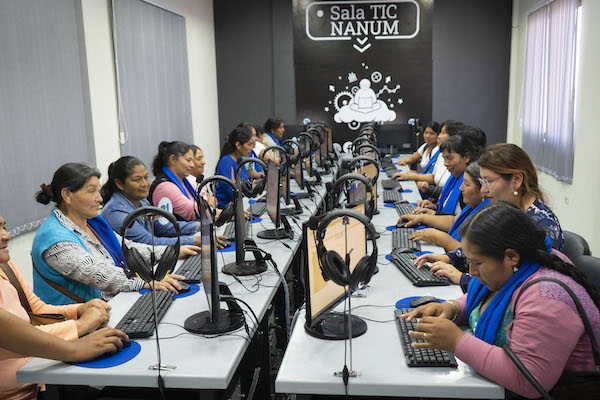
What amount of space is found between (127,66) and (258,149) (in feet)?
5.77

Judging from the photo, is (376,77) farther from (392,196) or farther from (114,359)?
(114,359)

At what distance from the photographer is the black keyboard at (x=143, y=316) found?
1.81 meters

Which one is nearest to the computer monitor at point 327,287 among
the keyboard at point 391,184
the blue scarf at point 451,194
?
the blue scarf at point 451,194

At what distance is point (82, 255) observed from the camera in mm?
2188

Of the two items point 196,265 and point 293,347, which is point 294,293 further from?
point 293,347

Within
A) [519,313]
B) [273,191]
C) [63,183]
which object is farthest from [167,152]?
[519,313]

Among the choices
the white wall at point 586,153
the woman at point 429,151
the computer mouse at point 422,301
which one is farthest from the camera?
the woman at point 429,151

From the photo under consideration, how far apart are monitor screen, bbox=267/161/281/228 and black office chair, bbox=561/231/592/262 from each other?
54.7 inches

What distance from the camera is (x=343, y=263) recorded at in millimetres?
1595

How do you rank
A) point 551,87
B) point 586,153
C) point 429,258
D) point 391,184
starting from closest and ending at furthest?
point 429,258 → point 586,153 → point 391,184 → point 551,87

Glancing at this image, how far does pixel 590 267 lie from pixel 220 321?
4.52ft

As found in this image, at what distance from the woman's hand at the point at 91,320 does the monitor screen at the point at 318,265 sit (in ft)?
2.36

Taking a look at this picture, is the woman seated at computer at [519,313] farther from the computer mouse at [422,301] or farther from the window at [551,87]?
the window at [551,87]

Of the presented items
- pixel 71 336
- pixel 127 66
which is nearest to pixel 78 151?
pixel 127 66
